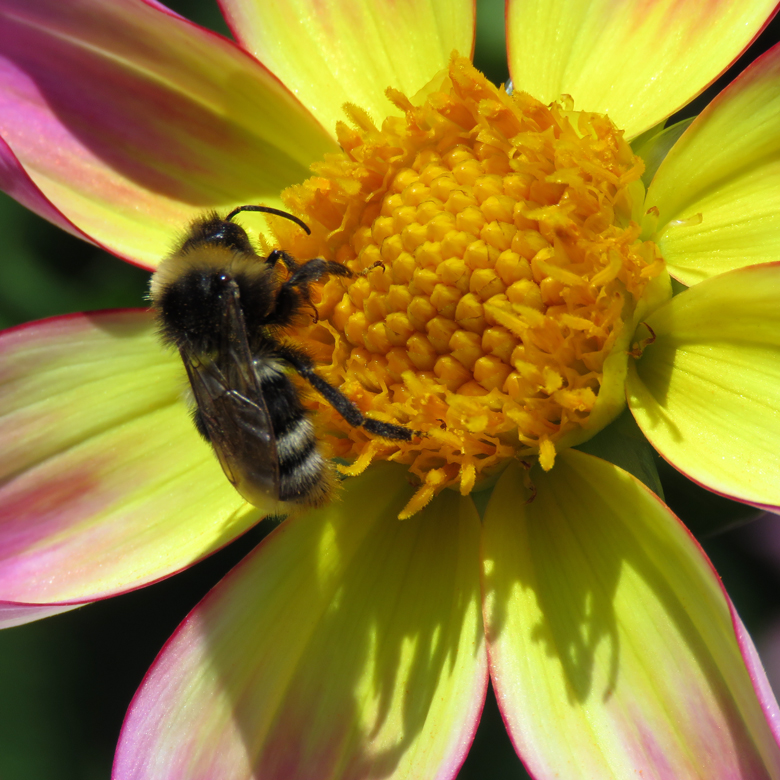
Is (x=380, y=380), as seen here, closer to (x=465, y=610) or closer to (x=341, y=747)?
(x=465, y=610)

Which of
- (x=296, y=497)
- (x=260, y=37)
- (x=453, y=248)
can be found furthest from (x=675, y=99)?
(x=296, y=497)

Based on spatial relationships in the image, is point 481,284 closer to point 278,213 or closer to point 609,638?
point 278,213

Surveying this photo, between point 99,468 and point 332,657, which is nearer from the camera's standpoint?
point 332,657

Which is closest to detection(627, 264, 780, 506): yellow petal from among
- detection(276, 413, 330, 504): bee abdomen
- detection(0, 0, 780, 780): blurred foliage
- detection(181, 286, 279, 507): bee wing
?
detection(276, 413, 330, 504): bee abdomen

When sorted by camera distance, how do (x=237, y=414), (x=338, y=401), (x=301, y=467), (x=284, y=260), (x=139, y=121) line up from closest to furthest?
(x=237, y=414)
(x=301, y=467)
(x=338, y=401)
(x=284, y=260)
(x=139, y=121)

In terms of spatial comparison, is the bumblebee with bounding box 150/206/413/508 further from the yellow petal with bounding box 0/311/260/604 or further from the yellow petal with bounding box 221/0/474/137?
the yellow petal with bounding box 221/0/474/137

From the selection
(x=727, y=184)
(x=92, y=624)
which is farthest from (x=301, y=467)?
(x=92, y=624)

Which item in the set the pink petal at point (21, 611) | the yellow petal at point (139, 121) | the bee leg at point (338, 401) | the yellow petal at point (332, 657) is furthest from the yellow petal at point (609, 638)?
the yellow petal at point (139, 121)
